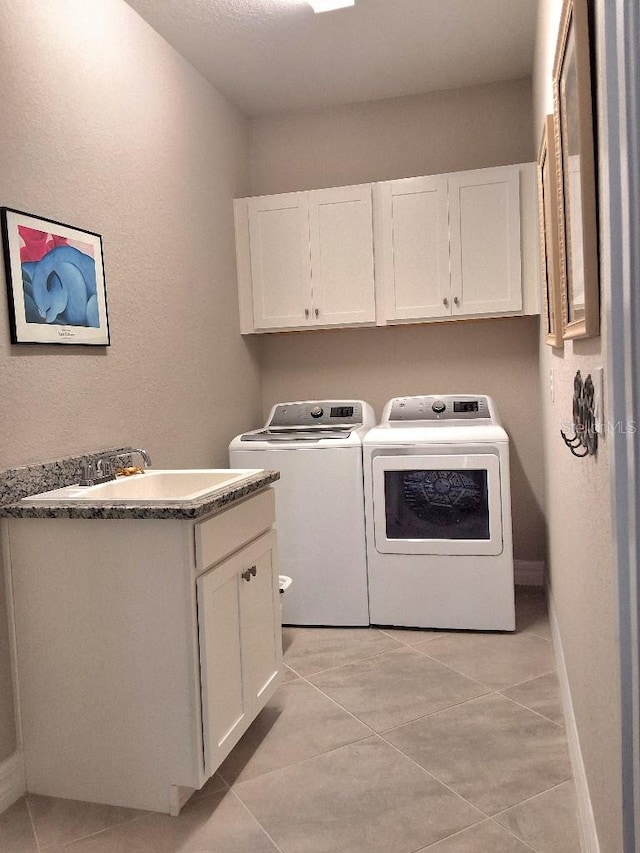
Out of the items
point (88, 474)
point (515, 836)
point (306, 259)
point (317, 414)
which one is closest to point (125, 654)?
point (88, 474)

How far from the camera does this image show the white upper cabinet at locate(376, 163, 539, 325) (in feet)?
11.8

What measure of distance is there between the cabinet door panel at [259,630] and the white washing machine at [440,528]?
960 millimetres

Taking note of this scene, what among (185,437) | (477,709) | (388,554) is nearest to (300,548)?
(388,554)

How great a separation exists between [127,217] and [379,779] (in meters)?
2.20

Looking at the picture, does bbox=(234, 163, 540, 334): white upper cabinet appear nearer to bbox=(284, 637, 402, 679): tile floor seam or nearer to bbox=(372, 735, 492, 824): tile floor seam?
bbox=(284, 637, 402, 679): tile floor seam

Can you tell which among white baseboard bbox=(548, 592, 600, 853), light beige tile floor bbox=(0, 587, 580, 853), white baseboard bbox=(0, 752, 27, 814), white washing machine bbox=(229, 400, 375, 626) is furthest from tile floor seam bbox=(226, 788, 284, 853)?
white washing machine bbox=(229, 400, 375, 626)

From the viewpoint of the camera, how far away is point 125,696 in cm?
204

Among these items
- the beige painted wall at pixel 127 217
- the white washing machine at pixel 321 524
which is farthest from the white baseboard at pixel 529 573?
the beige painted wall at pixel 127 217

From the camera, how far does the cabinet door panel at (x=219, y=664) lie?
201cm

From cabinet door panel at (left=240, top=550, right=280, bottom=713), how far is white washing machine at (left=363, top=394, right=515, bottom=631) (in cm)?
96

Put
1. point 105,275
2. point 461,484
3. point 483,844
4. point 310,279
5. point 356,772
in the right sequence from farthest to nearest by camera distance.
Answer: point 310,279, point 461,484, point 105,275, point 356,772, point 483,844

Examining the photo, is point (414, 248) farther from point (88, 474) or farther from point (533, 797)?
point (533, 797)

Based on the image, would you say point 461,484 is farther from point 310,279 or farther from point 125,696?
point 125,696

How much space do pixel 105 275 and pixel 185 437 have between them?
0.89 metres
